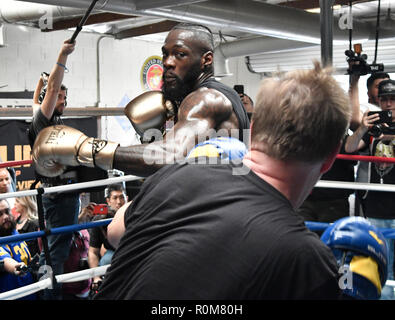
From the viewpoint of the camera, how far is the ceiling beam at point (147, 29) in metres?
7.15

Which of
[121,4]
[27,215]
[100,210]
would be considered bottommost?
[27,215]

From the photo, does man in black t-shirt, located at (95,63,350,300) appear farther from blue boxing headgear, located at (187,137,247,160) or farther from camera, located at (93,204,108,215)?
camera, located at (93,204,108,215)

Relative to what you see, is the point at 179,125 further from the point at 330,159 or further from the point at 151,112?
the point at 330,159

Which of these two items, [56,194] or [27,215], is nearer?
[56,194]

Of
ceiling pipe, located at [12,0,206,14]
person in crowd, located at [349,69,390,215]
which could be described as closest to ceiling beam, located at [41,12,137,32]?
ceiling pipe, located at [12,0,206,14]

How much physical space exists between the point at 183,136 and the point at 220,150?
1.81 feet

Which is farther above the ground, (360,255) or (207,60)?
(207,60)

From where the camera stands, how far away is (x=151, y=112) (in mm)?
2049

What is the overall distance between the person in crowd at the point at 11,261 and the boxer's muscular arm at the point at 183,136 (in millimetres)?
1208

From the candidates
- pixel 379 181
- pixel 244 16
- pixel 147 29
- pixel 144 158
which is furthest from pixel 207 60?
pixel 147 29

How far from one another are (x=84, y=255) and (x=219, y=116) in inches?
76.3

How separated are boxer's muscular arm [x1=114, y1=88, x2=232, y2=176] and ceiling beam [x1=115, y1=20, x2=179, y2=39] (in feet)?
18.3

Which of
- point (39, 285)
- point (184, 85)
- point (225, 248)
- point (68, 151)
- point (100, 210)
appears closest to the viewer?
point (225, 248)

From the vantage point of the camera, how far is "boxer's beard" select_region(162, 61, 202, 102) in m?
1.91
